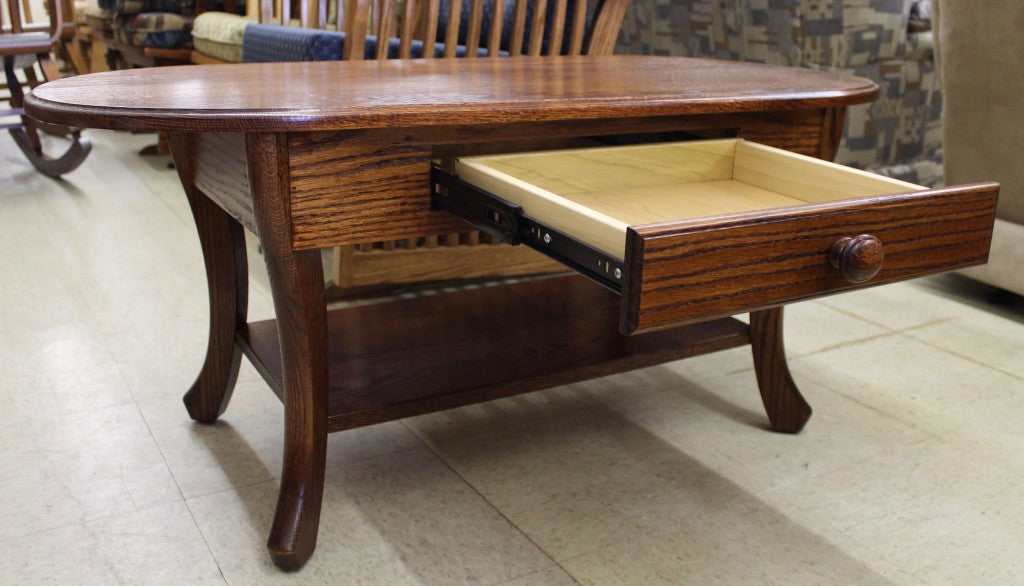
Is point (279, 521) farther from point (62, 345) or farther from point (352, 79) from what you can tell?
point (62, 345)

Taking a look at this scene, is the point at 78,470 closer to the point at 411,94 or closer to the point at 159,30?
the point at 411,94

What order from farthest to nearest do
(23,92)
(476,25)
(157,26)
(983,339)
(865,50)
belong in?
(157,26) < (23,92) < (865,50) < (983,339) < (476,25)

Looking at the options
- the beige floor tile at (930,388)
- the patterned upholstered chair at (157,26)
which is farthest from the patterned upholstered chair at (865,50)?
the patterned upholstered chair at (157,26)

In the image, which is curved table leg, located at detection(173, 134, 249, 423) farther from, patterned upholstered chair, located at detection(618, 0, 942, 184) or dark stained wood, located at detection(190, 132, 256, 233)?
patterned upholstered chair, located at detection(618, 0, 942, 184)

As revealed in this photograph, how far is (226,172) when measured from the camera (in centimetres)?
92

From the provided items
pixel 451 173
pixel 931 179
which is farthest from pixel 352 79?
pixel 931 179

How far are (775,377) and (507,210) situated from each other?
1.95 ft

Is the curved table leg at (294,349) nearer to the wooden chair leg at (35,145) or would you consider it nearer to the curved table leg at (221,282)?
the curved table leg at (221,282)

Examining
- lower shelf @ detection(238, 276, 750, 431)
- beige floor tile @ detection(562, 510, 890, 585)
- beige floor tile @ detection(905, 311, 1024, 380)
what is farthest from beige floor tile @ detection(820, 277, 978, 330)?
beige floor tile @ detection(562, 510, 890, 585)

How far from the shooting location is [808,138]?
1.10 m

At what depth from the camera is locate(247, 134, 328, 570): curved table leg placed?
0.81 m

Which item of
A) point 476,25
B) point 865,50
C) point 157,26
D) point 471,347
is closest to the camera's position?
point 471,347

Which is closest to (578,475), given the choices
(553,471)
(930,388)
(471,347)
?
(553,471)

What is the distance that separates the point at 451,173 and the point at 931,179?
6.43ft
